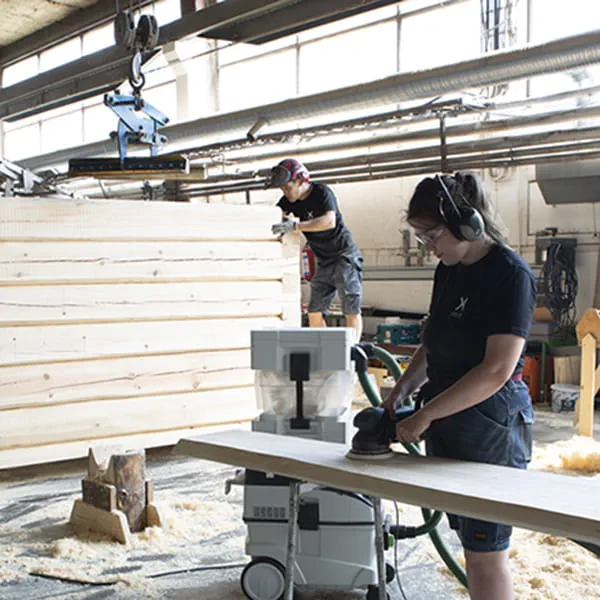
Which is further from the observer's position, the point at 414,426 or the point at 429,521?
the point at 429,521

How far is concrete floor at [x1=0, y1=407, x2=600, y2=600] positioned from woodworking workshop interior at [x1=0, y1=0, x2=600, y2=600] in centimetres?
2

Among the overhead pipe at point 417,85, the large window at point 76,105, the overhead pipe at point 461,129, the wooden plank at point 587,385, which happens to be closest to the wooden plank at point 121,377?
the wooden plank at point 587,385

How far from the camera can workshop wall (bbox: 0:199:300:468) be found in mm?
4941

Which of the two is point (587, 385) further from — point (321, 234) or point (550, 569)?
point (550, 569)

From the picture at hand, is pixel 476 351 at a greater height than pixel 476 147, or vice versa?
pixel 476 147

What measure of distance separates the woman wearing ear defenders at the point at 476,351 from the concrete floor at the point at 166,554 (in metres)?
1.03

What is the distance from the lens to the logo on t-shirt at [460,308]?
7.72ft

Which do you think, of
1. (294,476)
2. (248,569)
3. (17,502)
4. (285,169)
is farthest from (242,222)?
(294,476)

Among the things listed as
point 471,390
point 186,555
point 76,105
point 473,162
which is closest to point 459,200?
point 471,390

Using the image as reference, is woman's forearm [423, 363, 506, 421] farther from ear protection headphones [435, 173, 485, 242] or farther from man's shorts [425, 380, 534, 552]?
ear protection headphones [435, 173, 485, 242]

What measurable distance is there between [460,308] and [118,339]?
334cm

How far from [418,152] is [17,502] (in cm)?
592

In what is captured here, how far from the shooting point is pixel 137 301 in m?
5.29

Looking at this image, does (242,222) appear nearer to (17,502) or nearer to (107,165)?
(107,165)
